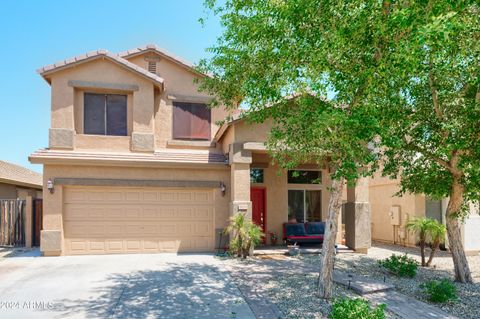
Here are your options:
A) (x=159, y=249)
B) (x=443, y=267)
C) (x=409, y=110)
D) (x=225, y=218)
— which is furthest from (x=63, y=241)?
(x=443, y=267)

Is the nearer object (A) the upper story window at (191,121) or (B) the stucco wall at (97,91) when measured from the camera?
(B) the stucco wall at (97,91)

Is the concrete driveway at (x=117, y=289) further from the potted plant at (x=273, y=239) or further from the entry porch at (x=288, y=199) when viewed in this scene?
the entry porch at (x=288, y=199)

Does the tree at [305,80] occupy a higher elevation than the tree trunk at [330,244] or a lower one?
higher

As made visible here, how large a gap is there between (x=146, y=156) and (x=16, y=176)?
13492 millimetres

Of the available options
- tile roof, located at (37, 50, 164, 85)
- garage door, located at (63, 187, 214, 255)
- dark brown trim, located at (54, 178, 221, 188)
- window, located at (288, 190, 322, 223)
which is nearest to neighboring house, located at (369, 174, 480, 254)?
window, located at (288, 190, 322, 223)

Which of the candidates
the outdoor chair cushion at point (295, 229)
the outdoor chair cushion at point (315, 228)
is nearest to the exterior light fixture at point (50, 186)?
the outdoor chair cushion at point (295, 229)

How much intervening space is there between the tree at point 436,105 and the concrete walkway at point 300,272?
2.82m

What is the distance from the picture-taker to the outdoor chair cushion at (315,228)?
13758 mm

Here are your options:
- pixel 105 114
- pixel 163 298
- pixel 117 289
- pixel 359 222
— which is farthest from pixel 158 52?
pixel 359 222

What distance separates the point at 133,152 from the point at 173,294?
6924 millimetres

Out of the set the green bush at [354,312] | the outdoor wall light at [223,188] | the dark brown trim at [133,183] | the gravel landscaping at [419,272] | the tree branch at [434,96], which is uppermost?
the tree branch at [434,96]

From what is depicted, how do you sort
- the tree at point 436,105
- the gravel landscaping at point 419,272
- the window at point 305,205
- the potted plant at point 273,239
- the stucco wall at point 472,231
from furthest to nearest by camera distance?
the window at point 305,205 → the potted plant at point 273,239 → the stucco wall at point 472,231 → the gravel landscaping at point 419,272 → the tree at point 436,105

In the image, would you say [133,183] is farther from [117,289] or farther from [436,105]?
[436,105]

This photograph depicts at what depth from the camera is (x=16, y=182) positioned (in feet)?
65.9
